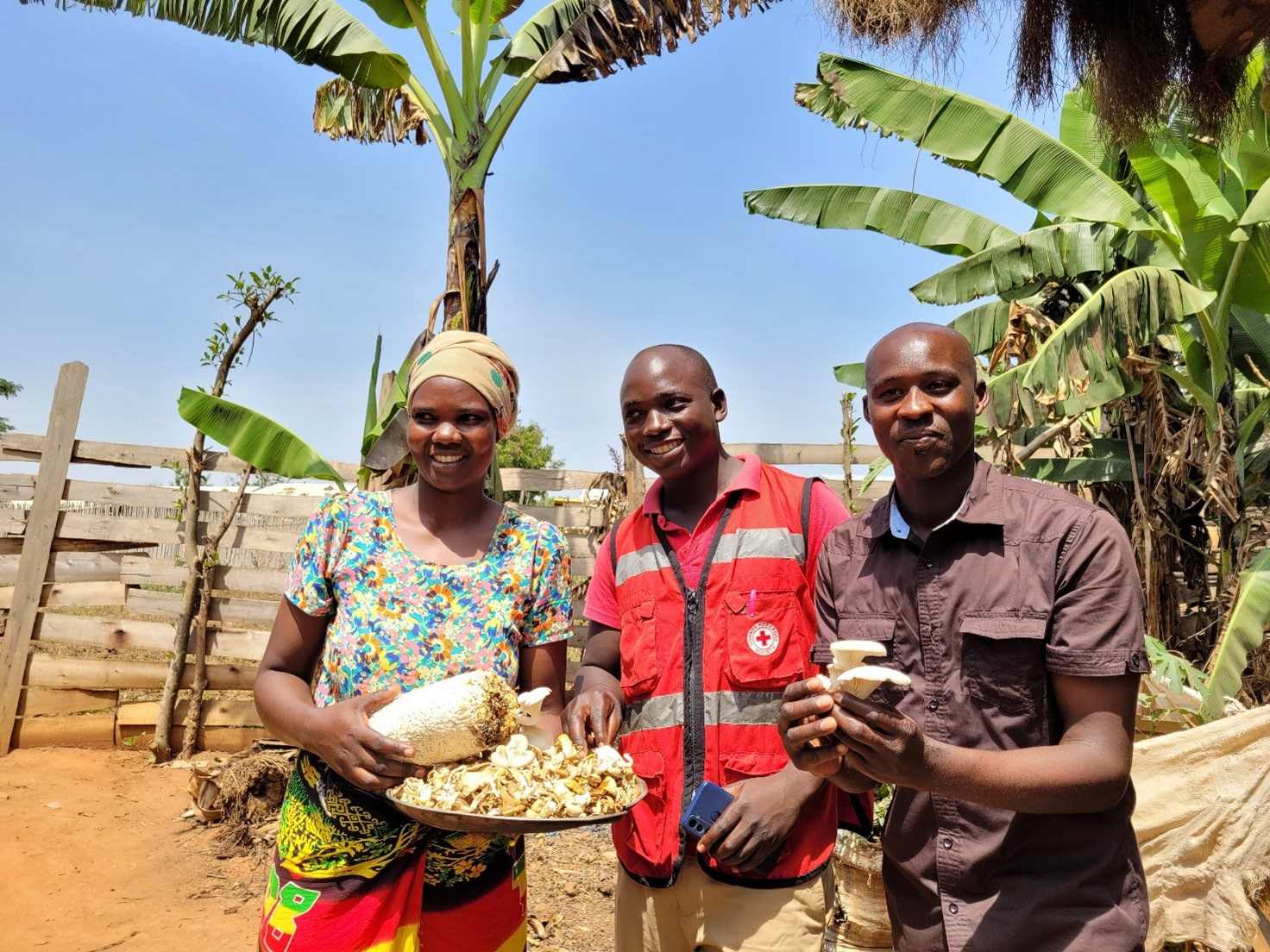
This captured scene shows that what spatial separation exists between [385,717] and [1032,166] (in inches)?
237

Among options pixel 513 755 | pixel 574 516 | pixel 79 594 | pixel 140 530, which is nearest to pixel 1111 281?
pixel 574 516

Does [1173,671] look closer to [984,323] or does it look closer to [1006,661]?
[1006,661]

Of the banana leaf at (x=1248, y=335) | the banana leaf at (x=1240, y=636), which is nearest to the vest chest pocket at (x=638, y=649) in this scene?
the banana leaf at (x=1240, y=636)

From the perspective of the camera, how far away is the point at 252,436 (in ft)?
18.2

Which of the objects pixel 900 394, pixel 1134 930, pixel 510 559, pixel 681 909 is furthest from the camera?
pixel 510 559

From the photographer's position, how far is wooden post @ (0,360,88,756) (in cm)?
664

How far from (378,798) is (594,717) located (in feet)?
1.69

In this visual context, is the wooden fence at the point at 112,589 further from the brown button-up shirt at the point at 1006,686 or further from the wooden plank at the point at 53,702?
the brown button-up shirt at the point at 1006,686

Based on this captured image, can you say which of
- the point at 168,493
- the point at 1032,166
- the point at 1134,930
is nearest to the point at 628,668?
the point at 1134,930

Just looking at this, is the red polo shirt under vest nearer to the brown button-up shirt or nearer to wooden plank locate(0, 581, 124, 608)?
the brown button-up shirt

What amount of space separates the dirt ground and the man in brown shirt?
300 cm

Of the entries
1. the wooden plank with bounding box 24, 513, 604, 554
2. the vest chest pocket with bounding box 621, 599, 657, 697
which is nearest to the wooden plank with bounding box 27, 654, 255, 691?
the wooden plank with bounding box 24, 513, 604, 554

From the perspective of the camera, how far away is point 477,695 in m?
1.79

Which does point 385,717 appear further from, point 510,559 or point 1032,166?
point 1032,166
